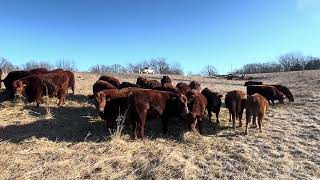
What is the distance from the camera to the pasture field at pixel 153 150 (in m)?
9.73

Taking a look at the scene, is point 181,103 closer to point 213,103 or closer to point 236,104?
point 213,103

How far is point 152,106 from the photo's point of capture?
12.5m

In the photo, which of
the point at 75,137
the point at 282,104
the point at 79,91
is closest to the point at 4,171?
the point at 75,137

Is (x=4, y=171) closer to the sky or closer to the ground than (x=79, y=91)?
closer to the ground

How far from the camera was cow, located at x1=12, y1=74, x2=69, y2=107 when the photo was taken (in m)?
16.3

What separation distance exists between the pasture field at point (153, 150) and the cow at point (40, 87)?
1399 mm

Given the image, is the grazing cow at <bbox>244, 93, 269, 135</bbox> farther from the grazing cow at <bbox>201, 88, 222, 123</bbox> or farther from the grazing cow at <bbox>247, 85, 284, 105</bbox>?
the grazing cow at <bbox>247, 85, 284, 105</bbox>

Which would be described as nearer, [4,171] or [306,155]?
[4,171]

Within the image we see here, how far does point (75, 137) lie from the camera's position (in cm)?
1225

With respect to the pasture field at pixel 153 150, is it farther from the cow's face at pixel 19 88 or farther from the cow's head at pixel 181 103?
the cow's face at pixel 19 88

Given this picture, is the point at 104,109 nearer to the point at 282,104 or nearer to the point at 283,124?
the point at 283,124

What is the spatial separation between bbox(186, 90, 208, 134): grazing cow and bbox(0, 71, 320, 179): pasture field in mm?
348

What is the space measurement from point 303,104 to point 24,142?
12498 mm

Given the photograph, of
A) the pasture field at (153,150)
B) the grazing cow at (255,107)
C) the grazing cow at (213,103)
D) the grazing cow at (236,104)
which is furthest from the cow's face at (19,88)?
the grazing cow at (255,107)
